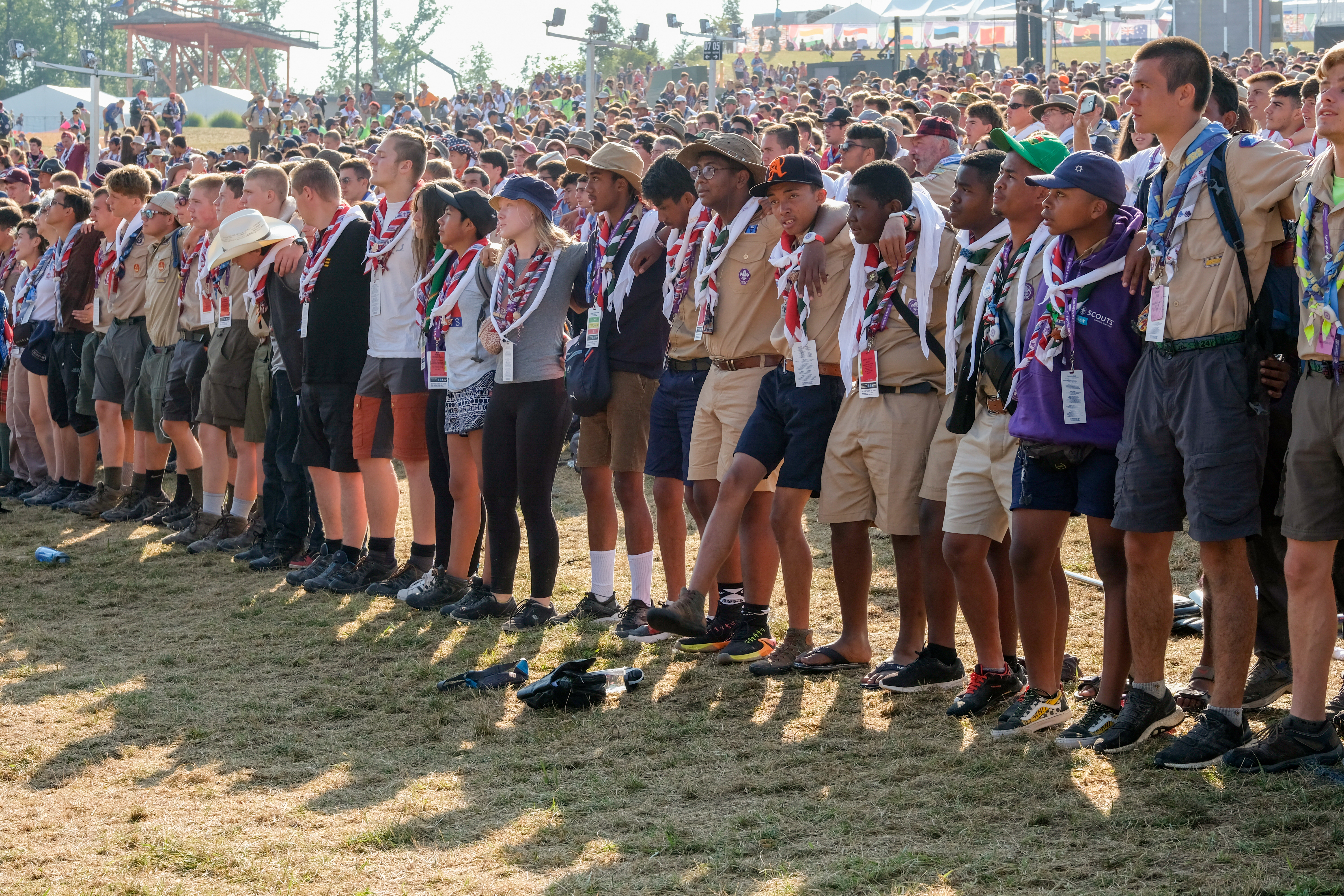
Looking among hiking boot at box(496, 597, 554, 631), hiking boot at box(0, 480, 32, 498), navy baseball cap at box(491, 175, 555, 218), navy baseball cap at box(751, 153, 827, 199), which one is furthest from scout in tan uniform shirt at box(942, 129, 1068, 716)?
hiking boot at box(0, 480, 32, 498)

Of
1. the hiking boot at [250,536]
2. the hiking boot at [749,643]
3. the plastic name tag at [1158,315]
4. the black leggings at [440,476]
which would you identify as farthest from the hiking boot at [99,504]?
the plastic name tag at [1158,315]

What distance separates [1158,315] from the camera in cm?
477

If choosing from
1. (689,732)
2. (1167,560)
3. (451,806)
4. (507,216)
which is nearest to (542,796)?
(451,806)

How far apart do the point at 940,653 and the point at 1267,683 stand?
1.26m

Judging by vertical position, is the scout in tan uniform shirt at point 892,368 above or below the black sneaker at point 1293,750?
above

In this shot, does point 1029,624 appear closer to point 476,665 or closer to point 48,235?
point 476,665

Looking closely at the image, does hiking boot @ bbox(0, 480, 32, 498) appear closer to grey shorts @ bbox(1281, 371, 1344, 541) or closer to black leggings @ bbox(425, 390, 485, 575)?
black leggings @ bbox(425, 390, 485, 575)

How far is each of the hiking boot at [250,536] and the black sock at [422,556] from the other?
153cm

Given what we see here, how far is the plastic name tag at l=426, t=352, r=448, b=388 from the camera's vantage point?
7.79 metres

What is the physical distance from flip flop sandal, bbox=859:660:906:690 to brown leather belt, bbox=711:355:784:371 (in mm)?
1451

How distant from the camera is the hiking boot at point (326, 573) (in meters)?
8.50

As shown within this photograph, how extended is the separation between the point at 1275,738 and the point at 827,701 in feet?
6.04

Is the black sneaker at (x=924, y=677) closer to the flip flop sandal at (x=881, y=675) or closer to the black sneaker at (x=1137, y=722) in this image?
the flip flop sandal at (x=881, y=675)

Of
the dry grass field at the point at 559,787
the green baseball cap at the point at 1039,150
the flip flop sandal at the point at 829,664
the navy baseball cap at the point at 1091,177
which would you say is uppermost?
the green baseball cap at the point at 1039,150
